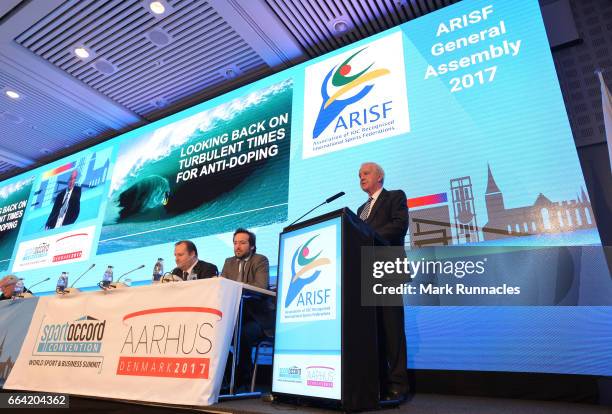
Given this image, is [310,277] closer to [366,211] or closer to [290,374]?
[290,374]

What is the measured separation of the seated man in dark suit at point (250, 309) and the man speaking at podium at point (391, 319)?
2.28 ft

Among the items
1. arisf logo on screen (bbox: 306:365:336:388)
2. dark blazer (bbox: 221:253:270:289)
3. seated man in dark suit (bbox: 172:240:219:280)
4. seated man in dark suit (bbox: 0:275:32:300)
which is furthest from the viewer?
seated man in dark suit (bbox: 0:275:32:300)

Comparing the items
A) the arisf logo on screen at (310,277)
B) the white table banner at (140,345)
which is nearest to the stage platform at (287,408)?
the white table banner at (140,345)

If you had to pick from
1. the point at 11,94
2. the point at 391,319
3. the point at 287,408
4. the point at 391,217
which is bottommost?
the point at 287,408

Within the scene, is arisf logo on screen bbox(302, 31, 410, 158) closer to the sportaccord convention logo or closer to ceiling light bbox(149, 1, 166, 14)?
ceiling light bbox(149, 1, 166, 14)

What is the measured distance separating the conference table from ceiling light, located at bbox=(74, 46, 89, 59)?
332cm

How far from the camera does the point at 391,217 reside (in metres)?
2.34

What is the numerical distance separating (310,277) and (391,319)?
0.50m

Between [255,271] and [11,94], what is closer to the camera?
[255,271]

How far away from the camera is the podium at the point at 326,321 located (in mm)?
1555

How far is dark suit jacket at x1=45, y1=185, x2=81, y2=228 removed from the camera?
228 inches

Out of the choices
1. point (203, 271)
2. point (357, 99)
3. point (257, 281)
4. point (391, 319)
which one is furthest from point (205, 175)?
point (391, 319)

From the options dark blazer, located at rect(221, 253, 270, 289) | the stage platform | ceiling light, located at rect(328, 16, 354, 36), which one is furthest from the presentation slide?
dark blazer, located at rect(221, 253, 270, 289)

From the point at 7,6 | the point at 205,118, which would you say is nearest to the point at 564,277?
the point at 205,118
